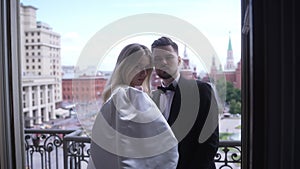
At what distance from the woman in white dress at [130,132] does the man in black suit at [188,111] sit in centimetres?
17

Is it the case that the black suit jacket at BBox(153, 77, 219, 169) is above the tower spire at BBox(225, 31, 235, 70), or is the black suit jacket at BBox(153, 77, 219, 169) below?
below

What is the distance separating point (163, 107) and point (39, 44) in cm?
94

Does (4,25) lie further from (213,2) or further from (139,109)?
(213,2)

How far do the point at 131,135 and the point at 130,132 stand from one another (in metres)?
0.01

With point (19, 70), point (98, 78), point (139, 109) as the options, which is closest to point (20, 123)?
point (19, 70)

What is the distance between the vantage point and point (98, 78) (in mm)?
1653

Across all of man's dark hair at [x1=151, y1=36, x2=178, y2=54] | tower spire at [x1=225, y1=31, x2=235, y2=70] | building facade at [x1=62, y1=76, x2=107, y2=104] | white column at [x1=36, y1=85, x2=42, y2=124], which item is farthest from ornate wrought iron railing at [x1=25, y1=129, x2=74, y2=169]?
tower spire at [x1=225, y1=31, x2=235, y2=70]

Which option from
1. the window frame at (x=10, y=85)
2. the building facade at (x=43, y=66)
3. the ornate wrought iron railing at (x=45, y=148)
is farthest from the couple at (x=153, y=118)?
the ornate wrought iron railing at (x=45, y=148)

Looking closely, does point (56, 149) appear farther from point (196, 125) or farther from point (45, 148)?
point (196, 125)

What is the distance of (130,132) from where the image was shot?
115 cm

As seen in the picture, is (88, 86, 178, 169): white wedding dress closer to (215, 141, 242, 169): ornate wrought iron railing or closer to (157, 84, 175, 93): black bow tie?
(157, 84, 175, 93): black bow tie

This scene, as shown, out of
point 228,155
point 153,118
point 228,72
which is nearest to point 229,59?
point 228,72

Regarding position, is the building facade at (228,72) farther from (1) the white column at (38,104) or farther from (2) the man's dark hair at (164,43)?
(1) the white column at (38,104)

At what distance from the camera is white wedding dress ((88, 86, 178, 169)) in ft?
3.78
